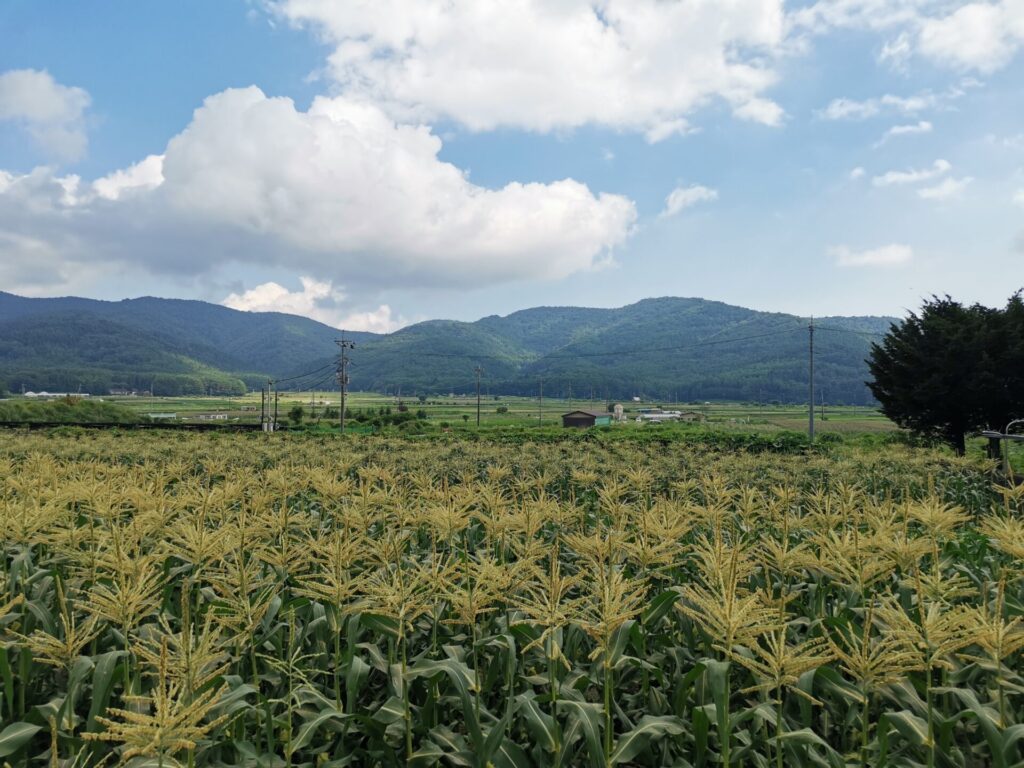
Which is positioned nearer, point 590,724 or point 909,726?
point 909,726

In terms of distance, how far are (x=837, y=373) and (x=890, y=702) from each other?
224m

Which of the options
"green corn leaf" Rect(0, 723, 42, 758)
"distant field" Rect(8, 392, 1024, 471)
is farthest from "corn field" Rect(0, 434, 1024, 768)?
"distant field" Rect(8, 392, 1024, 471)

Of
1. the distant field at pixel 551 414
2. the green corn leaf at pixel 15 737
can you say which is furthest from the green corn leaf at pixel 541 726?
the distant field at pixel 551 414

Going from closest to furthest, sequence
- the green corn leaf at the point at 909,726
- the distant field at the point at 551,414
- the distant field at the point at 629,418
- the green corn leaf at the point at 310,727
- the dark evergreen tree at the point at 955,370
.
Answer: the green corn leaf at the point at 909,726, the green corn leaf at the point at 310,727, the dark evergreen tree at the point at 955,370, the distant field at the point at 629,418, the distant field at the point at 551,414

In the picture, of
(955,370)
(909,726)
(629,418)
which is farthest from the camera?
(629,418)

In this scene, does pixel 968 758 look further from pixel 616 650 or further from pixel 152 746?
pixel 152 746

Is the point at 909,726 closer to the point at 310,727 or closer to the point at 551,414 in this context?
the point at 310,727

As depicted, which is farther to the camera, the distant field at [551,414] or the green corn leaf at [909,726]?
the distant field at [551,414]

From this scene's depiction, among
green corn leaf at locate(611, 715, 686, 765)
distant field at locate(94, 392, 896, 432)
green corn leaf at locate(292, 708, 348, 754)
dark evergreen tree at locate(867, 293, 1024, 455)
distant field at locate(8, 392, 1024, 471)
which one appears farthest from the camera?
distant field at locate(94, 392, 896, 432)

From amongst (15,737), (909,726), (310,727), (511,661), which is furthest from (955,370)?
(15,737)

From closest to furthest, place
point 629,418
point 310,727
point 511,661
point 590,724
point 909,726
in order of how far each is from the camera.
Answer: point 909,726 → point 590,724 → point 310,727 → point 511,661 → point 629,418

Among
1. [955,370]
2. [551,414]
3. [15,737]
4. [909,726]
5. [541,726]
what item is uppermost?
[955,370]

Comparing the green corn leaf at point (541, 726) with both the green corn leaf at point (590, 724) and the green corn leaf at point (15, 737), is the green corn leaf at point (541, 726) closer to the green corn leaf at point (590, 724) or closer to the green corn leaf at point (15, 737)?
the green corn leaf at point (590, 724)

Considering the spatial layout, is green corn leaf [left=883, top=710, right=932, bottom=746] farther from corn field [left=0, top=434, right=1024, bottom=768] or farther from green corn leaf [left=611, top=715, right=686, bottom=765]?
green corn leaf [left=611, top=715, right=686, bottom=765]
